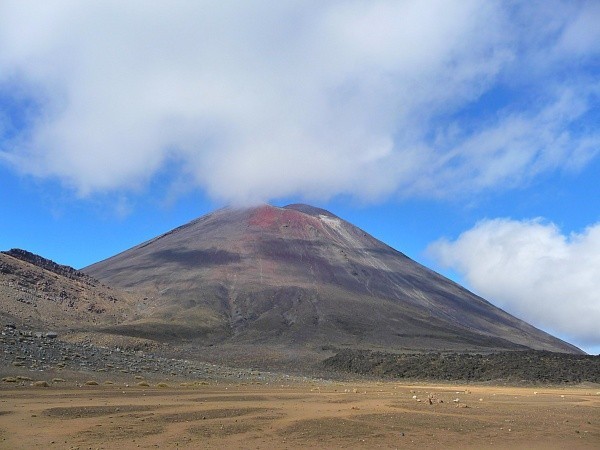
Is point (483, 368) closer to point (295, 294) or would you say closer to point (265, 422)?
point (265, 422)

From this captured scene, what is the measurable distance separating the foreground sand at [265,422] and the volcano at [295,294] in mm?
56888

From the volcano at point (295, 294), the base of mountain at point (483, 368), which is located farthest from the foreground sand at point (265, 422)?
the volcano at point (295, 294)

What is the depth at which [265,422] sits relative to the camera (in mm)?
17203

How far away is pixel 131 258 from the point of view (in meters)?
163

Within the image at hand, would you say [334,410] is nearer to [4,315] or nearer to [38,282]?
[4,315]

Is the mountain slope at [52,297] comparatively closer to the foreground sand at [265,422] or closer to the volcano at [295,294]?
the volcano at [295,294]

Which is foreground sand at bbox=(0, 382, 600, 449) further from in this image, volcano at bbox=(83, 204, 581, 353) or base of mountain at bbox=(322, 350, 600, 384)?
volcano at bbox=(83, 204, 581, 353)

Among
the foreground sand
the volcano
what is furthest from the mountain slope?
the foreground sand

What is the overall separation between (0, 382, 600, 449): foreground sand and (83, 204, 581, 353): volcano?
187ft

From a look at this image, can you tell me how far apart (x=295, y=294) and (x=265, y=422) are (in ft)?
378

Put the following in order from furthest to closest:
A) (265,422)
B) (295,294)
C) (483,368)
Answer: (295,294)
(483,368)
(265,422)

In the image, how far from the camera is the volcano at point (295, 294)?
334ft

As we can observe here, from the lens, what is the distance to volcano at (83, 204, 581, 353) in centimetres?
10181

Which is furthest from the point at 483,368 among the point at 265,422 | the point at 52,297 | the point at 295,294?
the point at 295,294
